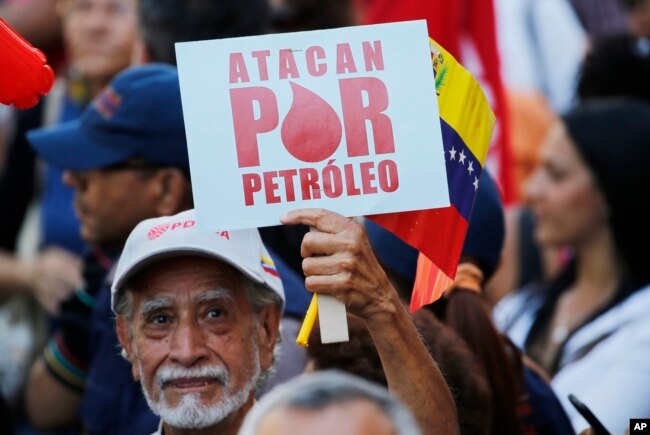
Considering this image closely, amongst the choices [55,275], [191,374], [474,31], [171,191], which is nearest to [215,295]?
[191,374]

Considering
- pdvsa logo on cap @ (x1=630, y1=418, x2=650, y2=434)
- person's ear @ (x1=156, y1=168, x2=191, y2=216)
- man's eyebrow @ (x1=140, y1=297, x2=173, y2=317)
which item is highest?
person's ear @ (x1=156, y1=168, x2=191, y2=216)

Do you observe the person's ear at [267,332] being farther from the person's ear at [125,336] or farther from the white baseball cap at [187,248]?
the person's ear at [125,336]

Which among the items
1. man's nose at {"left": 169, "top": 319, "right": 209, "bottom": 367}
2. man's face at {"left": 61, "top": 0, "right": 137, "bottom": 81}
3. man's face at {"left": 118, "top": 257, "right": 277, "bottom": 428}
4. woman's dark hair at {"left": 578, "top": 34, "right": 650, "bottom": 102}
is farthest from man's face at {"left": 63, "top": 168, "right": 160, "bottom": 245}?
woman's dark hair at {"left": 578, "top": 34, "right": 650, "bottom": 102}

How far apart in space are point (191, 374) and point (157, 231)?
39 cm

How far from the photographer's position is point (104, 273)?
490 cm

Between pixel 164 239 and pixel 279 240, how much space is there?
1.12m

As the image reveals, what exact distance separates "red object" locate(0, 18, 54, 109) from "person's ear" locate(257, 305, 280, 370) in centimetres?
83

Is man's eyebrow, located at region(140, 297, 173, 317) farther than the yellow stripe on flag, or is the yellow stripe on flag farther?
man's eyebrow, located at region(140, 297, 173, 317)

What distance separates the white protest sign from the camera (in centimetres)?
340

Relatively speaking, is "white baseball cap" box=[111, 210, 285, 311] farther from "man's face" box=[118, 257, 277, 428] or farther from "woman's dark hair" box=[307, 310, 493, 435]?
"woman's dark hair" box=[307, 310, 493, 435]

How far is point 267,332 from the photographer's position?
390 centimetres

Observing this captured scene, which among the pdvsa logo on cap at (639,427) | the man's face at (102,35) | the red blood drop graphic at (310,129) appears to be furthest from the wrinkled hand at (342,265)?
the man's face at (102,35)

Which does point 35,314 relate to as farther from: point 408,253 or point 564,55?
point 564,55

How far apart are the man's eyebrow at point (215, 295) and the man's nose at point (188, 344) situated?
0.06m
